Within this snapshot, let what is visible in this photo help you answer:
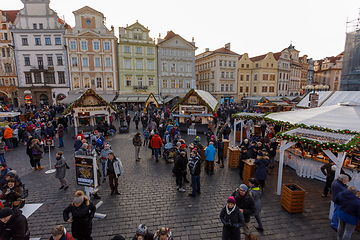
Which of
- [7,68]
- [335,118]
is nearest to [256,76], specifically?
[335,118]

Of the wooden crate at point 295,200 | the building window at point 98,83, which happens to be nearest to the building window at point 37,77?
the building window at point 98,83

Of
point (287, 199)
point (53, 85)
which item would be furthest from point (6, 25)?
point (287, 199)

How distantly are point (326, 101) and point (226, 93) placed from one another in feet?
83.3

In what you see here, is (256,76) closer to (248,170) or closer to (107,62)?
(107,62)

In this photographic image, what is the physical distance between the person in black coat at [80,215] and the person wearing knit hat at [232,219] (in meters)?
3.03

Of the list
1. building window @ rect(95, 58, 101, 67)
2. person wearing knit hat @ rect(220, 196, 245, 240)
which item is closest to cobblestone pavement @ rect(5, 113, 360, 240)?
person wearing knit hat @ rect(220, 196, 245, 240)

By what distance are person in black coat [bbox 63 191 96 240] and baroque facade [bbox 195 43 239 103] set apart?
133 ft

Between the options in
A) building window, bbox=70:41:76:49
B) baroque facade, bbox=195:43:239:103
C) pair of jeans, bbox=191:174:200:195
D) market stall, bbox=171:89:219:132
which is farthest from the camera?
baroque facade, bbox=195:43:239:103

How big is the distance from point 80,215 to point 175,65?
114 feet

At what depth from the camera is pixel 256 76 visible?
45.1 m

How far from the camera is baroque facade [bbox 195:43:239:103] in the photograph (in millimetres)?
41250

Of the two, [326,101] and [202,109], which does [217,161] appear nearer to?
[202,109]

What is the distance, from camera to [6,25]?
112 ft

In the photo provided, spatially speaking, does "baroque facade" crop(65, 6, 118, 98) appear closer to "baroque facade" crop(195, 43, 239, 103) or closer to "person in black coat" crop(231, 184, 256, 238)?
"baroque facade" crop(195, 43, 239, 103)
